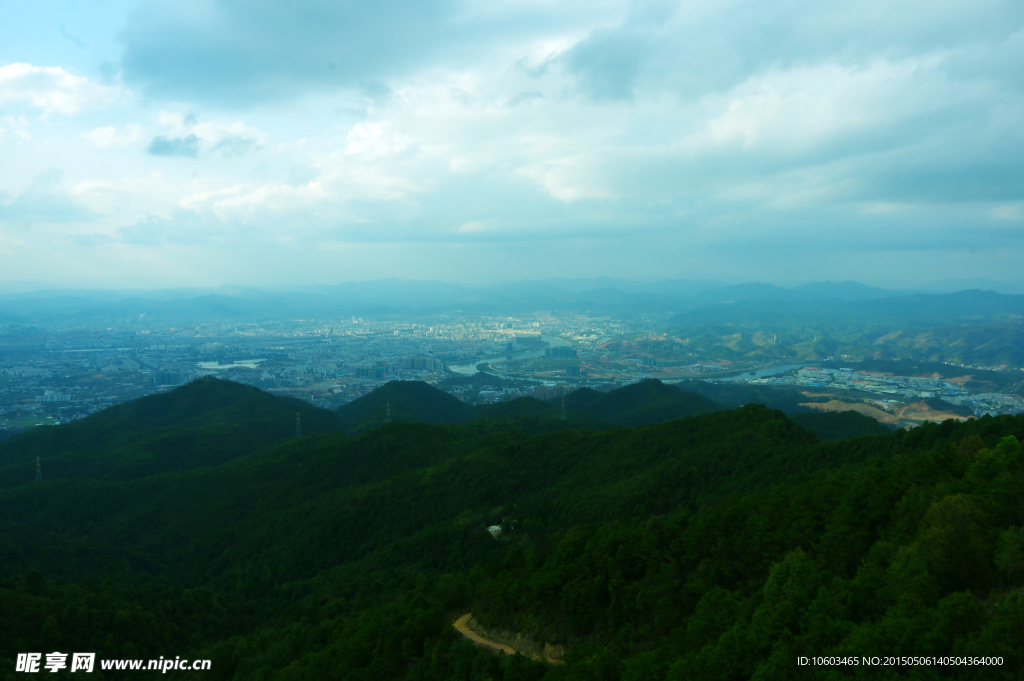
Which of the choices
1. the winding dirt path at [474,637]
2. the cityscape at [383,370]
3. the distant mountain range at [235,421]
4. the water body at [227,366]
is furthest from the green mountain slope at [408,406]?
the water body at [227,366]

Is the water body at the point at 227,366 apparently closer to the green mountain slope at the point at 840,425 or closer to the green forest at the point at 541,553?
the green forest at the point at 541,553

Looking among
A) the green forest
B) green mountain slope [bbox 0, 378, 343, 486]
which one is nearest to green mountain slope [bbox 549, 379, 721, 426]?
the green forest

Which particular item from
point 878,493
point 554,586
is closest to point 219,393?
point 554,586

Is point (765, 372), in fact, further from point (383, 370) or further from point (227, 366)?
point (227, 366)

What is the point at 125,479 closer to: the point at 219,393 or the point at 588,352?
the point at 219,393

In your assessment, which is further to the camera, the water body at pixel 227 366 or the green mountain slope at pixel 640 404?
the water body at pixel 227 366

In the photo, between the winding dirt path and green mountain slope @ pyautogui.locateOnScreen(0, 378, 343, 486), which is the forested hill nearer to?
green mountain slope @ pyautogui.locateOnScreen(0, 378, 343, 486)
